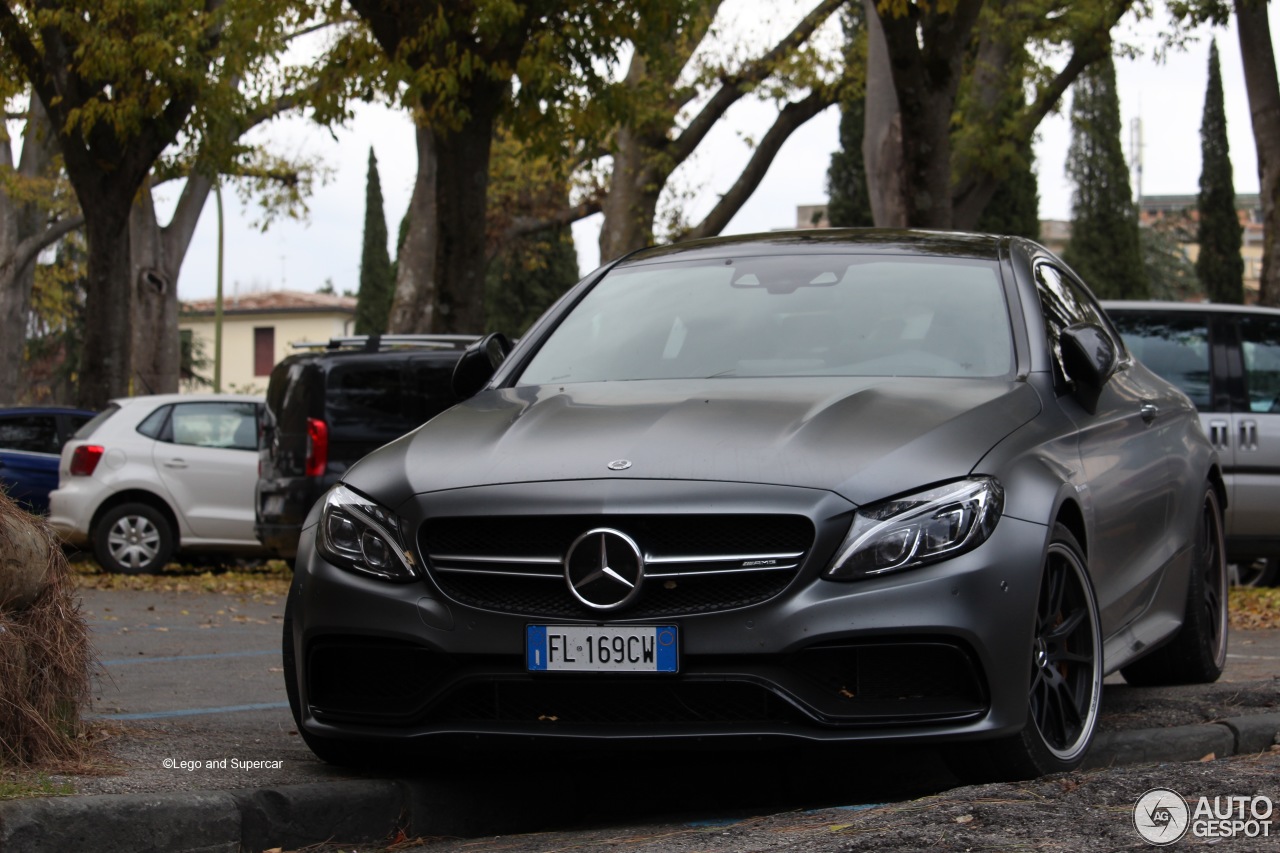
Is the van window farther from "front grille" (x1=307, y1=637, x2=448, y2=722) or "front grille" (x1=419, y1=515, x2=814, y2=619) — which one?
"front grille" (x1=419, y1=515, x2=814, y2=619)

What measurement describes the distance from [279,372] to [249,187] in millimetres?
19774

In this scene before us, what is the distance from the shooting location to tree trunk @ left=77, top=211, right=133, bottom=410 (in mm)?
19781

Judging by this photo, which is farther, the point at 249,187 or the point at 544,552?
the point at 249,187

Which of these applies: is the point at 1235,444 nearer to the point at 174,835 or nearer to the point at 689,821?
the point at 689,821

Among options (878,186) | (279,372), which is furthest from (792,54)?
(279,372)

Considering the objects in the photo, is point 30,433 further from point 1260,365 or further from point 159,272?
point 1260,365

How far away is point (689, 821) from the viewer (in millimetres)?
4668

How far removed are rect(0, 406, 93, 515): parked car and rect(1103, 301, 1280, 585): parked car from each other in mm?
10693

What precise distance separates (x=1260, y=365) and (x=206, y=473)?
934cm

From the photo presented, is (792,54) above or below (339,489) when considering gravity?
above

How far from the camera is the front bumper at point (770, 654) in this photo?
Answer: 14.1 feet

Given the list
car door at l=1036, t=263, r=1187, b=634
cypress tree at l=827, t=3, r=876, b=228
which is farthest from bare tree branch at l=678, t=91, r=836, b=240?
car door at l=1036, t=263, r=1187, b=634

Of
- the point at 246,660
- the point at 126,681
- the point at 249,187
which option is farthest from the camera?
the point at 249,187

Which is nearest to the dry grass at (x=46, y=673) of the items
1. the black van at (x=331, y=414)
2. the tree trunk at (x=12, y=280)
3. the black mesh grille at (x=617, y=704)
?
the black mesh grille at (x=617, y=704)
